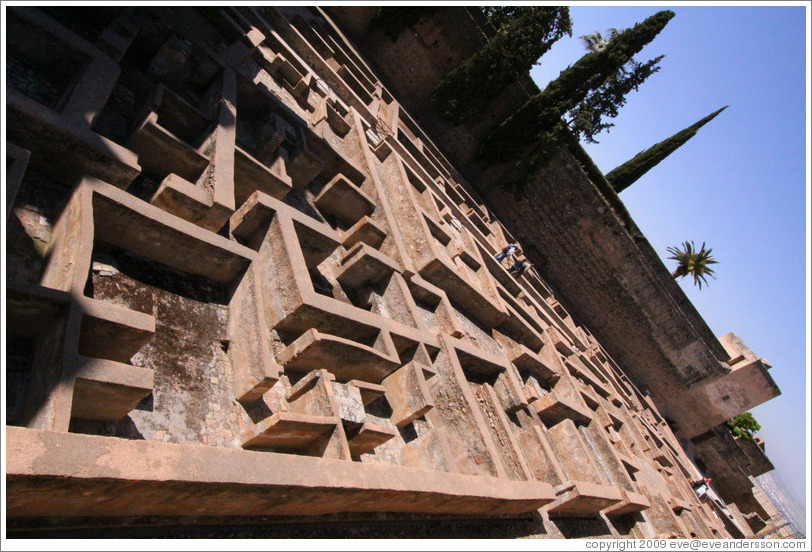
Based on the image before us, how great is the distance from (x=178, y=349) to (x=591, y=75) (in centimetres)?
2105

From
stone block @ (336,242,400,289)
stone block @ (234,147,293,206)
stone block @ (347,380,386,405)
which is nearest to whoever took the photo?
stone block @ (347,380,386,405)

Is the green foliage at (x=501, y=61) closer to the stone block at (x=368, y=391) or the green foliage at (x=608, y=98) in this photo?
the green foliage at (x=608, y=98)

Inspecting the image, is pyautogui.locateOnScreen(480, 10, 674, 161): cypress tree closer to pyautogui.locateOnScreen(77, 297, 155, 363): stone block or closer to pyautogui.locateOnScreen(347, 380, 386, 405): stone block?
pyautogui.locateOnScreen(347, 380, 386, 405): stone block

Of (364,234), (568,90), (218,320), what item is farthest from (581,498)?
(568,90)

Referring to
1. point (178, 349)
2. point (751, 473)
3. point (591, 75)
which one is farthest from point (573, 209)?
point (178, 349)

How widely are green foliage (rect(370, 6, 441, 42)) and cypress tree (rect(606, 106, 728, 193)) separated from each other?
15.1m

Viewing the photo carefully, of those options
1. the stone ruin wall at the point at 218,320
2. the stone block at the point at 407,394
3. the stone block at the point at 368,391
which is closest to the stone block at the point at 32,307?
the stone ruin wall at the point at 218,320

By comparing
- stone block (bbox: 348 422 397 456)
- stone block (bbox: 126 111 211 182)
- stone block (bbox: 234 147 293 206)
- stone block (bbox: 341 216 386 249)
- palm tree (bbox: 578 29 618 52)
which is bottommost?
stone block (bbox: 348 422 397 456)

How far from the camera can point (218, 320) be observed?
4.25 m

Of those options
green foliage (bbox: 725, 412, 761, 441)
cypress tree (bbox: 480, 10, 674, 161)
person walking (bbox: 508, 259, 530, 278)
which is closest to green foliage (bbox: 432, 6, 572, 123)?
cypress tree (bbox: 480, 10, 674, 161)

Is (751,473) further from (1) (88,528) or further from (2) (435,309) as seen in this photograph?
(1) (88,528)

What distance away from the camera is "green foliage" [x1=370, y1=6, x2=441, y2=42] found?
736 inches

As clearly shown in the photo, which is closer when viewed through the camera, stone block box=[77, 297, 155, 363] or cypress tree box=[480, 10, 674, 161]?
stone block box=[77, 297, 155, 363]

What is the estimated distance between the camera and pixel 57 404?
2.48 m
